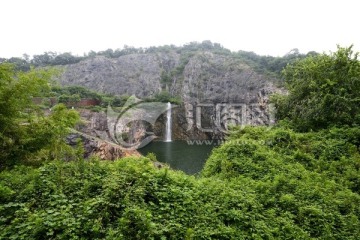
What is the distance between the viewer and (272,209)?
3.95 m

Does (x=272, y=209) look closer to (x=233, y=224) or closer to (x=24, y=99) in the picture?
(x=233, y=224)

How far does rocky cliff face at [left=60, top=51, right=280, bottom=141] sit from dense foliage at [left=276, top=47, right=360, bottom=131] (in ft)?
43.3

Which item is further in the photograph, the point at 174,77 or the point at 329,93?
the point at 174,77

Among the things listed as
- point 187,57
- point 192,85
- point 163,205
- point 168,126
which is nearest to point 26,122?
point 163,205

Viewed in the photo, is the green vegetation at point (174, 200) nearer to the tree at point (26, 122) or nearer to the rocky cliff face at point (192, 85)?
the tree at point (26, 122)

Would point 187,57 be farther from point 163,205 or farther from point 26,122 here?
point 163,205

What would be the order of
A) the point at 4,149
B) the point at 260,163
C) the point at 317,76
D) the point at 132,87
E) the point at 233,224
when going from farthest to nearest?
the point at 132,87
the point at 317,76
the point at 260,163
the point at 4,149
the point at 233,224

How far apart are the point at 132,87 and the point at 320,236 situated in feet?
155

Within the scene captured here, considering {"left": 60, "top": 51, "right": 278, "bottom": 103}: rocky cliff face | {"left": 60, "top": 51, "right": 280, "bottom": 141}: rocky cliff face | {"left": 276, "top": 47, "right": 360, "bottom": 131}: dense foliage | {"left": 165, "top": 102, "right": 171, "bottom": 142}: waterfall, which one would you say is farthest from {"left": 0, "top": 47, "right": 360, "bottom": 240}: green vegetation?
{"left": 60, "top": 51, "right": 278, "bottom": 103}: rocky cliff face

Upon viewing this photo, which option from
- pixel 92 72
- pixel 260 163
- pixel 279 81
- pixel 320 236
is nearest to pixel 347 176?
pixel 260 163

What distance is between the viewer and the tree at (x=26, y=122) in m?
4.55

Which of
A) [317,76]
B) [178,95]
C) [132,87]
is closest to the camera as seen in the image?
[317,76]

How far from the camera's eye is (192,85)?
139ft

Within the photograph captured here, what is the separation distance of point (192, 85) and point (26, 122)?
37954 mm
